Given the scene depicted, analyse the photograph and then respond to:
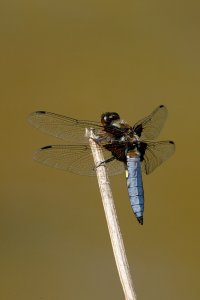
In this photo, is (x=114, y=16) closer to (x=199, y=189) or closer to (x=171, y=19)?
(x=171, y=19)

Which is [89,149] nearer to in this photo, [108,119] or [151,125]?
[108,119]

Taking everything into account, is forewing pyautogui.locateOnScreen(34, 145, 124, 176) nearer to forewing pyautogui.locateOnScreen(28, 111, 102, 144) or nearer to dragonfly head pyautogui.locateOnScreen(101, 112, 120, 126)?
forewing pyautogui.locateOnScreen(28, 111, 102, 144)

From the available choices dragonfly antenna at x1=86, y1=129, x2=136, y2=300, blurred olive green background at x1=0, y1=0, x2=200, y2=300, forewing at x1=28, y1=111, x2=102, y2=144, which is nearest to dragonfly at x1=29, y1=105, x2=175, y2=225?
forewing at x1=28, y1=111, x2=102, y2=144

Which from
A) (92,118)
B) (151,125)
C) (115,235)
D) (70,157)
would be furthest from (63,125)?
(92,118)

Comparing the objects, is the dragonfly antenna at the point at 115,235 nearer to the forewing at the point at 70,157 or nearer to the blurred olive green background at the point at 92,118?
the forewing at the point at 70,157

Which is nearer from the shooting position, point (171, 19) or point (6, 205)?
point (6, 205)

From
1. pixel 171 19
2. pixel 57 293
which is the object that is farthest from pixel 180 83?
pixel 57 293

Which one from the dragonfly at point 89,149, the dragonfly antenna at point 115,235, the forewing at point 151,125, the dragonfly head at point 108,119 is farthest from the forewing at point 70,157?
the dragonfly antenna at point 115,235
